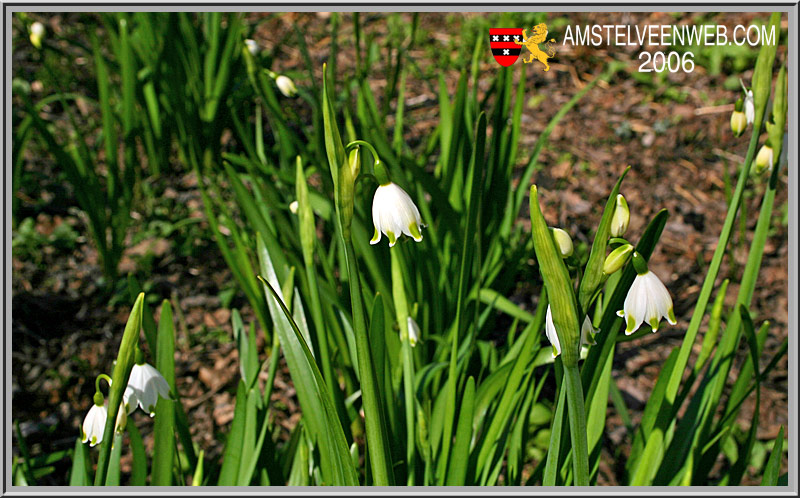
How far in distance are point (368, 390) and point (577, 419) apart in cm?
34

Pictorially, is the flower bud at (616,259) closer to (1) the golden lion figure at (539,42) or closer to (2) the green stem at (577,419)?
(2) the green stem at (577,419)

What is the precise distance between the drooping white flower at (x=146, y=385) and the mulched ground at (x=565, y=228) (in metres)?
0.94

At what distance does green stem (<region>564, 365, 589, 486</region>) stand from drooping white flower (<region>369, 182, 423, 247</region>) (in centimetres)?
30

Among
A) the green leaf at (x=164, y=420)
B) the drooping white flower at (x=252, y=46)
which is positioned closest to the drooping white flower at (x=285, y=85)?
the drooping white flower at (x=252, y=46)

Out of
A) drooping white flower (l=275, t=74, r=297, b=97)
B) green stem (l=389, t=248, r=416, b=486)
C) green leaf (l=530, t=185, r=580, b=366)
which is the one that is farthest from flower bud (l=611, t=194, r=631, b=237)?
drooping white flower (l=275, t=74, r=297, b=97)

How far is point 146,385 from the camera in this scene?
1166mm

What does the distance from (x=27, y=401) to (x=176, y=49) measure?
152 cm

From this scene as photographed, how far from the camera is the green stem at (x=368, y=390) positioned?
96cm

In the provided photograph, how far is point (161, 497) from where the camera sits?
1.16 meters

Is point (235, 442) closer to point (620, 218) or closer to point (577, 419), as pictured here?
point (577, 419)

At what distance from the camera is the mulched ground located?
2215 millimetres

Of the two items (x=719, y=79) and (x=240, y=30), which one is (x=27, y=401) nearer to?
(x=240, y=30)

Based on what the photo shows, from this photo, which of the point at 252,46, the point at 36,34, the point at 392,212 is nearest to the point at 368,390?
the point at 392,212

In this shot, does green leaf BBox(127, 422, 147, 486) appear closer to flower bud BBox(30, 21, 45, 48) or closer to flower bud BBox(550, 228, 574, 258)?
flower bud BBox(550, 228, 574, 258)
